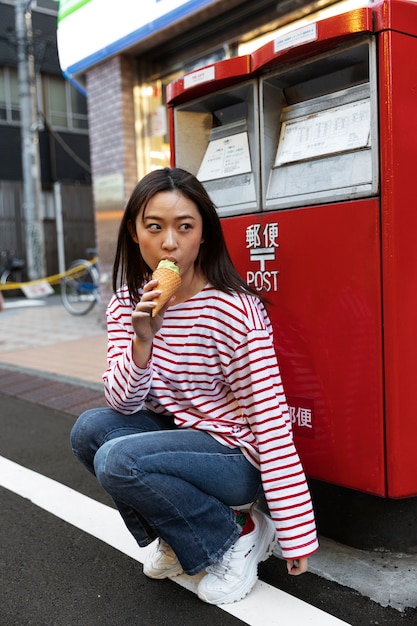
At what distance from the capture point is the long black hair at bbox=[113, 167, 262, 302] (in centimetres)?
182

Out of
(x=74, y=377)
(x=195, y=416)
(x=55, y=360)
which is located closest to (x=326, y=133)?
(x=195, y=416)

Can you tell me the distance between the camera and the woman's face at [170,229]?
1.79 m

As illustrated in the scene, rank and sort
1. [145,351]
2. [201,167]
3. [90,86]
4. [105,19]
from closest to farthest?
[145,351]
[201,167]
[105,19]
[90,86]

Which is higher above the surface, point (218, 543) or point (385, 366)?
point (385, 366)

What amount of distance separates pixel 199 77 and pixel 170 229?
2.61 ft

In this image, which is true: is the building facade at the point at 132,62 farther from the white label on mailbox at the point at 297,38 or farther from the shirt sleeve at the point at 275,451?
the shirt sleeve at the point at 275,451

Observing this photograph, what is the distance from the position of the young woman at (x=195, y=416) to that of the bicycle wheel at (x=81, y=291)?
25.6 ft

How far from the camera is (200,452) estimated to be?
1791 millimetres

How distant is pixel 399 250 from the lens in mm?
1830

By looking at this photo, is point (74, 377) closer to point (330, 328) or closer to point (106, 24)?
point (330, 328)

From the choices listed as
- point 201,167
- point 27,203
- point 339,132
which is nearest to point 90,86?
point 201,167

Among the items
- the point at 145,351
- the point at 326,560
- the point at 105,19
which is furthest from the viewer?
the point at 105,19

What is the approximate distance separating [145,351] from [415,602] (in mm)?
1133

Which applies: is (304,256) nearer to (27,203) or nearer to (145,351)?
(145,351)
